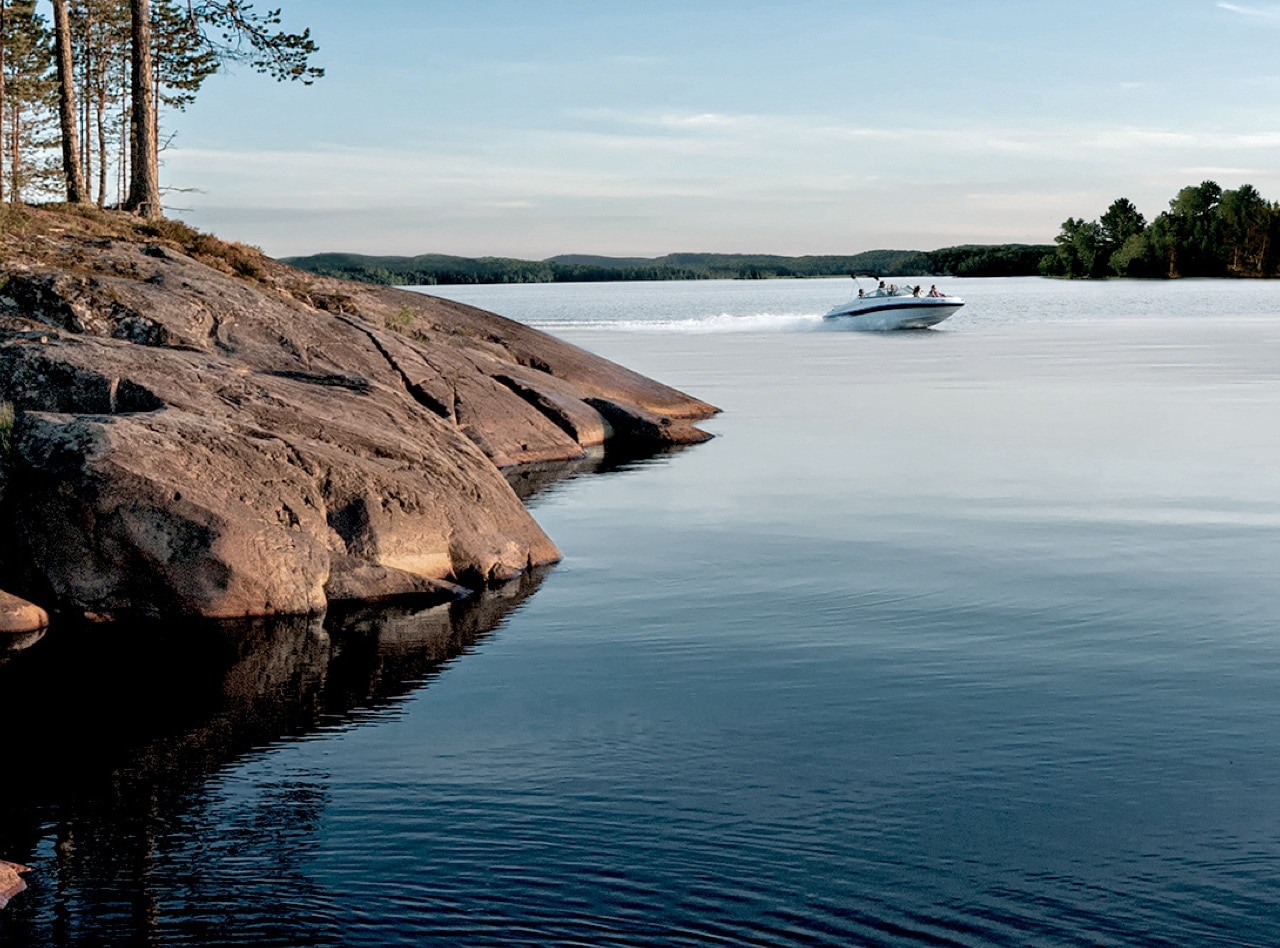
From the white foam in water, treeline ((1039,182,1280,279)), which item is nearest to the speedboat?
the white foam in water

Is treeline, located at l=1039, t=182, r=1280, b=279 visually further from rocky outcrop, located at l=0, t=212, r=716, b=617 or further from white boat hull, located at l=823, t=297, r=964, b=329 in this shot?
rocky outcrop, located at l=0, t=212, r=716, b=617

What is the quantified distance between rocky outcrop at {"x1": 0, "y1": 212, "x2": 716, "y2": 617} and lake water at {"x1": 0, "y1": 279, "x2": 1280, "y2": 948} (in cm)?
66

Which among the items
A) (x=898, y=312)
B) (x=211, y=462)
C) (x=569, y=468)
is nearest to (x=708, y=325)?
(x=898, y=312)

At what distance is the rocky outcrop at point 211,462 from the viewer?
43.2ft

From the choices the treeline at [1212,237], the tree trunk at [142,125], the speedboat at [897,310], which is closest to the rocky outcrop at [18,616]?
the tree trunk at [142,125]

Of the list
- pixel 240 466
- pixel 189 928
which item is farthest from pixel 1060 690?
pixel 240 466

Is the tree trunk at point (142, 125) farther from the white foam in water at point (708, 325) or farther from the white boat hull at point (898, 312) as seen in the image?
the white foam in water at point (708, 325)

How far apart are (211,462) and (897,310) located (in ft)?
223

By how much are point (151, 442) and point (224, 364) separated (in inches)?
157

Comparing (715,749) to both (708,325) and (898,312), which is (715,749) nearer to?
(898,312)

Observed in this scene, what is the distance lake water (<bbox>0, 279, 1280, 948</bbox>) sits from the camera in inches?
289

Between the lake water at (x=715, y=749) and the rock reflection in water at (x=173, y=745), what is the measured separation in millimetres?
34

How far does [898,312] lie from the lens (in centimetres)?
7875

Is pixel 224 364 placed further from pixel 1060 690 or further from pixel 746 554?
pixel 1060 690
